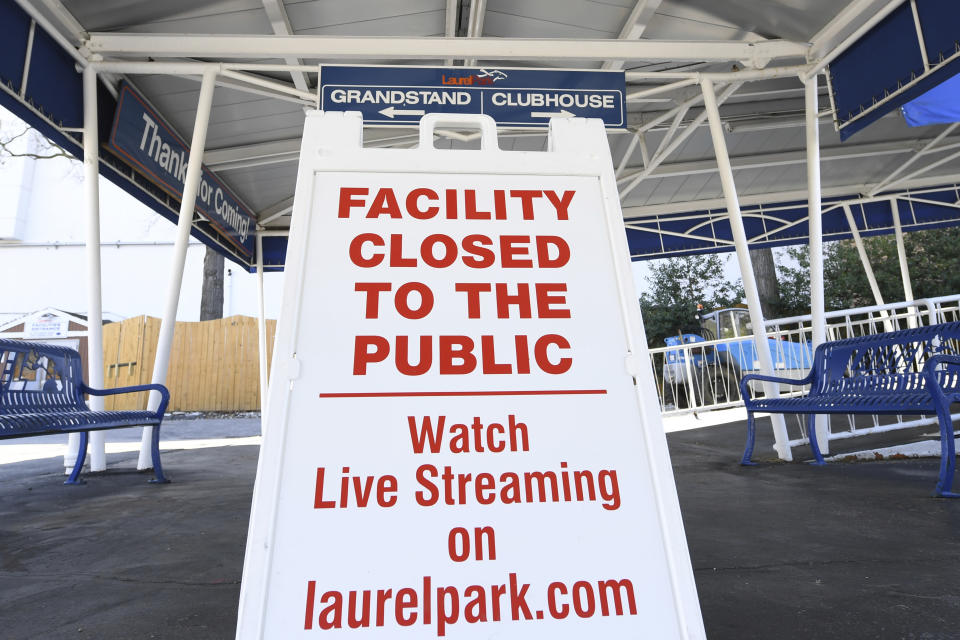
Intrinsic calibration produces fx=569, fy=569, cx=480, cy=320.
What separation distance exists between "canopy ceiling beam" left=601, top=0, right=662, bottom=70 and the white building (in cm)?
1926

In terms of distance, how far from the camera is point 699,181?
9398 millimetres

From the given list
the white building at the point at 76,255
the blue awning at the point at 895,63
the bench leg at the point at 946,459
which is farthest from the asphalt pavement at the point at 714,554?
the white building at the point at 76,255

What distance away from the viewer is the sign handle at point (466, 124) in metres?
1.55

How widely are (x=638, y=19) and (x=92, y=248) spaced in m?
4.98

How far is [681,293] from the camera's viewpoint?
18953 mm

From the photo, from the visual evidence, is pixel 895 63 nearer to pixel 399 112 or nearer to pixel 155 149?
pixel 399 112

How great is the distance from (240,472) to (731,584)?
3888mm

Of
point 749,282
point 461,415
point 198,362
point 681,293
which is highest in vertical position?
point 681,293

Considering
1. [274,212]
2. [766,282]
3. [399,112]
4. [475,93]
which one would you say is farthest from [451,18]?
[766,282]

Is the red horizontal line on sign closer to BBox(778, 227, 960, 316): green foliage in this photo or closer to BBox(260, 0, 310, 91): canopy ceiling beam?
BBox(260, 0, 310, 91): canopy ceiling beam

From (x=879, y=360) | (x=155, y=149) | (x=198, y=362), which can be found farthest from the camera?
(x=198, y=362)

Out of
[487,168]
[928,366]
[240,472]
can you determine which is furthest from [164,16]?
[928,366]

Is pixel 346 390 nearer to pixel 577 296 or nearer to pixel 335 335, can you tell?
pixel 335 335

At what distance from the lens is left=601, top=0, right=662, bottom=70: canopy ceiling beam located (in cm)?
476
